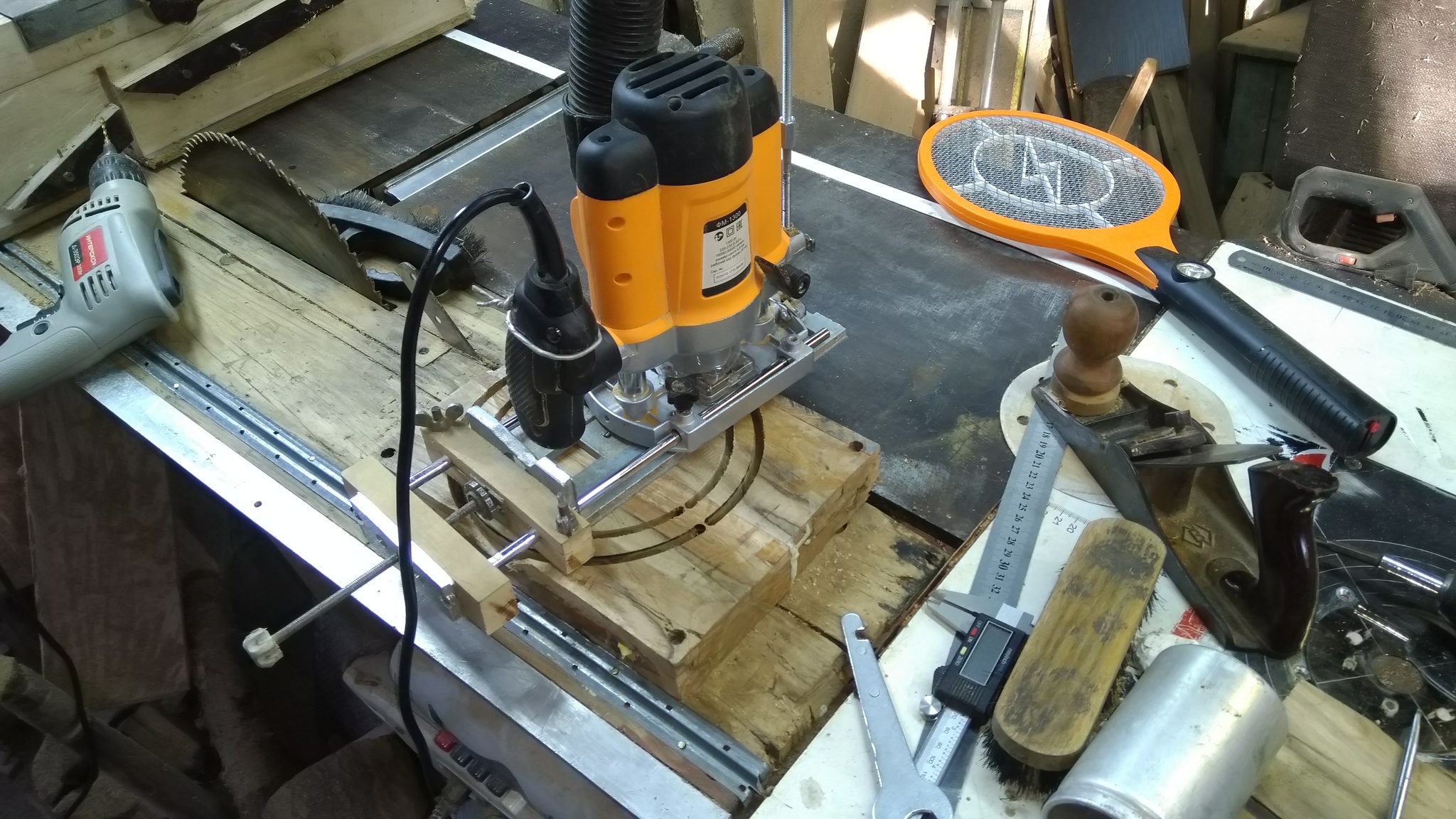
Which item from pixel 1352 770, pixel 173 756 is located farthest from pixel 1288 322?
pixel 173 756

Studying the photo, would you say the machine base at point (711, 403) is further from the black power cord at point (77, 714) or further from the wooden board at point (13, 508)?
the wooden board at point (13, 508)

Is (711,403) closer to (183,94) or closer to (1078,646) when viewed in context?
(1078,646)

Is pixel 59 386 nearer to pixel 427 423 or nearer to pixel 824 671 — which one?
pixel 427 423

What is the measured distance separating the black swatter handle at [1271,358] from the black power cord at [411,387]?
875 mm

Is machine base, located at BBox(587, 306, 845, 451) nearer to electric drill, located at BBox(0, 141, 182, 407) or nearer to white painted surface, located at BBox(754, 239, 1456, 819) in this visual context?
white painted surface, located at BBox(754, 239, 1456, 819)

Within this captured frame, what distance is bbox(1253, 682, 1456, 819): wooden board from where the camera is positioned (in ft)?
2.30

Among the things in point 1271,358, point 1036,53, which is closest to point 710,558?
point 1271,358

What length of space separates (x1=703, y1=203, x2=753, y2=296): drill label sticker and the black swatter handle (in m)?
0.65

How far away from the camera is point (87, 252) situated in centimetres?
122

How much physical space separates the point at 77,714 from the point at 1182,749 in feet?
4.74

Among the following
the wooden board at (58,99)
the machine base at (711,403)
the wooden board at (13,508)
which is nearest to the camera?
the machine base at (711,403)

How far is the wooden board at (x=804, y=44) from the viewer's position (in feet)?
8.34

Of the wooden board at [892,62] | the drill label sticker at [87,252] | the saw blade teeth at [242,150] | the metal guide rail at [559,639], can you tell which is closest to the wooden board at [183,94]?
the saw blade teeth at [242,150]

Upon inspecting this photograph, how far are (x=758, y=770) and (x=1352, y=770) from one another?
0.47 meters
